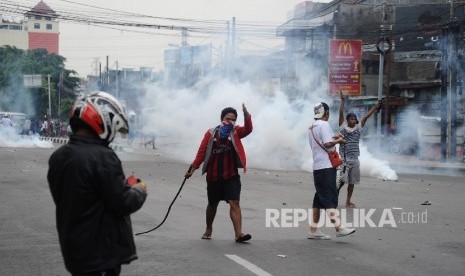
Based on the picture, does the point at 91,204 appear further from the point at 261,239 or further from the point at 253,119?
the point at 253,119

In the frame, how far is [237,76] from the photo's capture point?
3484 cm

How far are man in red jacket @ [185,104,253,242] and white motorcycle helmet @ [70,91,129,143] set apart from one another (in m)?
4.78

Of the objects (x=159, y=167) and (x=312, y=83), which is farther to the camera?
(x=312, y=83)

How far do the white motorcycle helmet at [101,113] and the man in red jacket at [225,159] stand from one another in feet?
15.7

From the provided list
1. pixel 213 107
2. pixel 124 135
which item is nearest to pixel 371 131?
pixel 213 107

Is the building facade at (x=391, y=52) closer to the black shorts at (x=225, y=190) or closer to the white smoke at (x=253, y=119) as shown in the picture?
the white smoke at (x=253, y=119)

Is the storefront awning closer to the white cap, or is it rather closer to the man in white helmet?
the white cap

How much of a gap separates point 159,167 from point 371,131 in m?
19.9

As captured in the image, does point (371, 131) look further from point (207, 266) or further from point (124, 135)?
point (124, 135)

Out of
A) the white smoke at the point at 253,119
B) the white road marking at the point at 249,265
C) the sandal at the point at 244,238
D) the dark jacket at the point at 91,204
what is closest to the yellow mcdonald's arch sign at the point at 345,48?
the white smoke at the point at 253,119

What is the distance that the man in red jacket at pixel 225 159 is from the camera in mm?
8711

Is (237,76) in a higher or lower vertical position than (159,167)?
higher

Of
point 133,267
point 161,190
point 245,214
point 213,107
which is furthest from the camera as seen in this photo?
point 213,107

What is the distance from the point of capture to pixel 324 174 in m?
8.86
